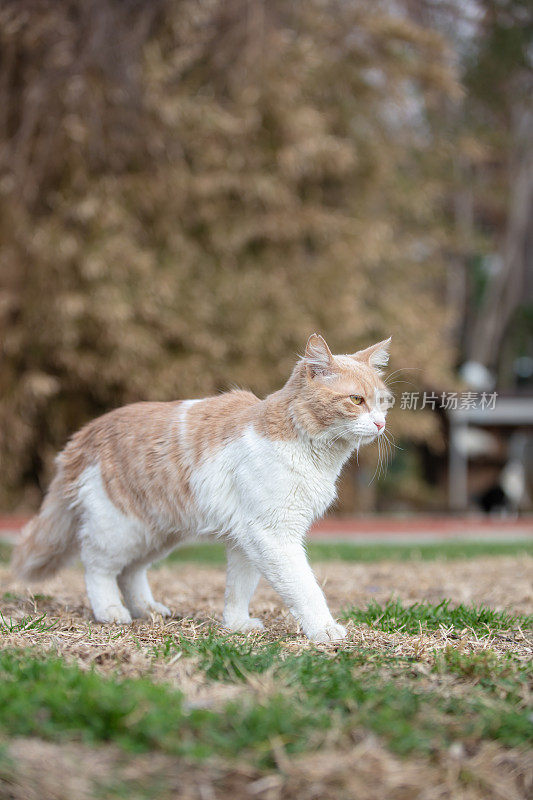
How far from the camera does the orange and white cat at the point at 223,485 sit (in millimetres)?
3512

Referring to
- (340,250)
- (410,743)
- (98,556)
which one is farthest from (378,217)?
(410,743)

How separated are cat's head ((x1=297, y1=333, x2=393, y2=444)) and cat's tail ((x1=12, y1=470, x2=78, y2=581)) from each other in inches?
57.2

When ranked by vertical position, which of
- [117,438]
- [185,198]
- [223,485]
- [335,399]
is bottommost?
[223,485]

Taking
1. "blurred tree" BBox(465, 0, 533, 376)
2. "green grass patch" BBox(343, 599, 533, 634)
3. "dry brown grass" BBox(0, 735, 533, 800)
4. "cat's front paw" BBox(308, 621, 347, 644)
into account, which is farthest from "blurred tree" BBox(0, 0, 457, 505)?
"dry brown grass" BBox(0, 735, 533, 800)

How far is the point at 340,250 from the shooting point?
1427 centimetres

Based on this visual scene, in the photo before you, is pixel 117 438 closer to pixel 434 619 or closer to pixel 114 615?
pixel 114 615

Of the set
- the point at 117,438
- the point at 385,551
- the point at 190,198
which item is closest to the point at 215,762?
the point at 117,438

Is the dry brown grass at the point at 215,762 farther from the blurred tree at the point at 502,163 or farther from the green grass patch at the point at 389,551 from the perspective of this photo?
the blurred tree at the point at 502,163

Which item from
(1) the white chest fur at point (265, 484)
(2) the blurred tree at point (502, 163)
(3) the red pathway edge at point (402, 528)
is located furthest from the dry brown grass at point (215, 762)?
(2) the blurred tree at point (502, 163)

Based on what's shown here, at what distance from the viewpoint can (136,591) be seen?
13.9ft

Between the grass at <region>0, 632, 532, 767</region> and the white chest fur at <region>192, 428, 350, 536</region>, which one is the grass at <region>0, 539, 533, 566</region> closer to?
the white chest fur at <region>192, 428, 350, 536</region>

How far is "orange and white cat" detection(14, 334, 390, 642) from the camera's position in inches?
138

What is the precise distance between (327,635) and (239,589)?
62 centimetres

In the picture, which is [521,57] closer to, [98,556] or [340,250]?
[340,250]
